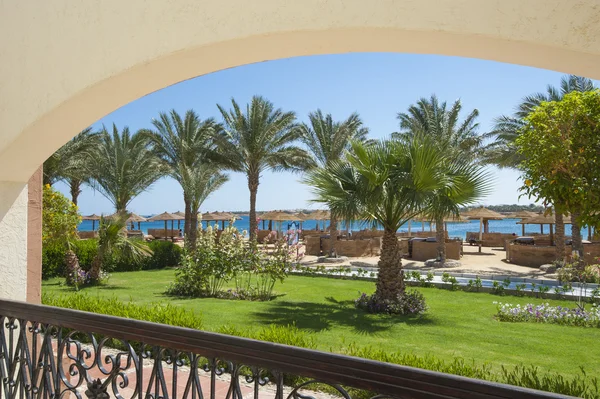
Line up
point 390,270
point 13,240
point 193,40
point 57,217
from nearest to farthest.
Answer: point 193,40 < point 13,240 < point 390,270 < point 57,217

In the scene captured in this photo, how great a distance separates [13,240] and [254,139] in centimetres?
1859

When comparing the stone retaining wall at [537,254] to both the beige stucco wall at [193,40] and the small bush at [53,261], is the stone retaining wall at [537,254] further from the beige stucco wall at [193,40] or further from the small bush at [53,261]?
the beige stucco wall at [193,40]

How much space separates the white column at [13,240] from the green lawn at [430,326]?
15.5ft

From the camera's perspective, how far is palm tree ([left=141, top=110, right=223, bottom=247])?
22047 mm

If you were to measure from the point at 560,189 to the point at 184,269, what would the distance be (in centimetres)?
997

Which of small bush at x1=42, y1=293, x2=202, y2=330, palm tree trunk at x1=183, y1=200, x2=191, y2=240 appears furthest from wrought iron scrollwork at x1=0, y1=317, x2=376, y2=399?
palm tree trunk at x1=183, y1=200, x2=191, y2=240

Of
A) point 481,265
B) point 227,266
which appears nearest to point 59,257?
point 227,266

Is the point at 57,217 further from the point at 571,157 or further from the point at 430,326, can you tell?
the point at 571,157

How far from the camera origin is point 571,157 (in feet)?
12.9

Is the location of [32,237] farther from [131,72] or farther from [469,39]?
[469,39]

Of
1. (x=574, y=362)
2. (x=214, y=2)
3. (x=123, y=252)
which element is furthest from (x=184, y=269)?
(x=214, y=2)

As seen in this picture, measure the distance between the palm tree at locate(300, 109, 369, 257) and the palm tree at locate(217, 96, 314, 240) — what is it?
1.69 metres

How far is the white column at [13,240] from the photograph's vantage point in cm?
303

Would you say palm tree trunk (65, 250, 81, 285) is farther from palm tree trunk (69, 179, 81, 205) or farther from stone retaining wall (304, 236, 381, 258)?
stone retaining wall (304, 236, 381, 258)
